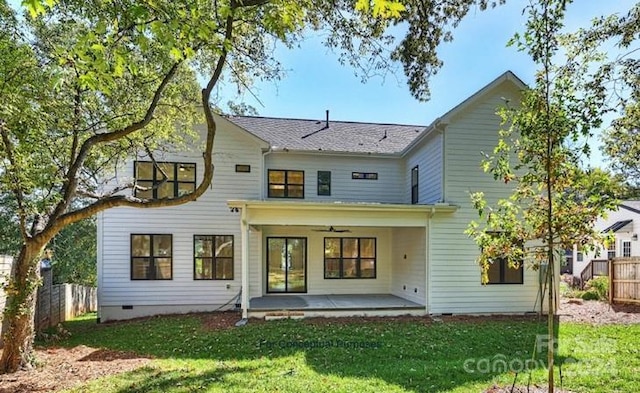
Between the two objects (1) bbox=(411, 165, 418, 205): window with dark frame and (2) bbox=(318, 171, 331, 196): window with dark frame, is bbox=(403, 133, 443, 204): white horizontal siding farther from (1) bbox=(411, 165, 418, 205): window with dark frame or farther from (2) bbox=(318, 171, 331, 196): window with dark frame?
(2) bbox=(318, 171, 331, 196): window with dark frame

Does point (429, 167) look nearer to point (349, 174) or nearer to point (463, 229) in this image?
point (463, 229)

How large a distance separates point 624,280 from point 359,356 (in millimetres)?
10564

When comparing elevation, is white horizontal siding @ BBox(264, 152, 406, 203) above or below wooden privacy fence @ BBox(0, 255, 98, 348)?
above

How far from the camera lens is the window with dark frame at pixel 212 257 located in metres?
11.7

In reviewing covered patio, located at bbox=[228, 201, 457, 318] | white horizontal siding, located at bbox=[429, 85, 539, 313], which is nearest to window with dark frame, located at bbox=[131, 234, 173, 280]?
covered patio, located at bbox=[228, 201, 457, 318]

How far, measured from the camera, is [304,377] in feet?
18.8

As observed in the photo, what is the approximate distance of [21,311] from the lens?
6.04 metres

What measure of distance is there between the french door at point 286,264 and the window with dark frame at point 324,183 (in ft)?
5.80

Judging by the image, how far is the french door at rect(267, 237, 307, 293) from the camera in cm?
1286

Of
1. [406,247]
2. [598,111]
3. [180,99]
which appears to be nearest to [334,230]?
[406,247]

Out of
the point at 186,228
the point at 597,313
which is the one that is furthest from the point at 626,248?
the point at 186,228

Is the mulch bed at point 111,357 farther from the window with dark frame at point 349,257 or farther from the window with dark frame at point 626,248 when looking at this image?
the window with dark frame at point 626,248

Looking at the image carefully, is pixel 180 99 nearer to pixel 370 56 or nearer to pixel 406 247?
pixel 370 56

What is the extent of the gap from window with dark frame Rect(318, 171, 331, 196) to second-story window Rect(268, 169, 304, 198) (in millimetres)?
631
